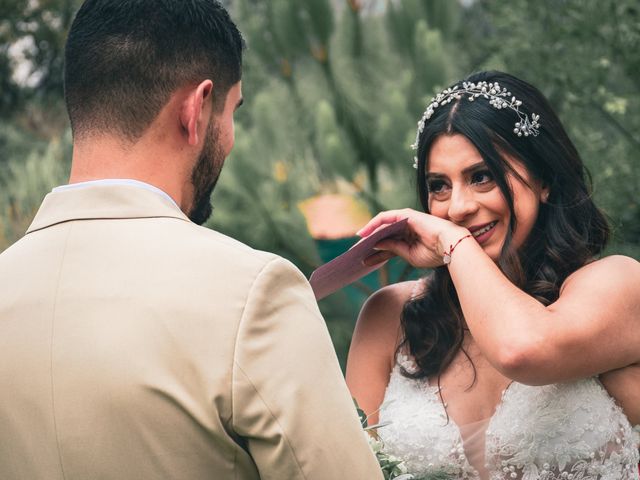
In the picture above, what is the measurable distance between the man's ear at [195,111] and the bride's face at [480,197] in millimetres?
1271

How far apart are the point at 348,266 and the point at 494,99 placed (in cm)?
78

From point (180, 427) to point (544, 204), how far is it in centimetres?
184

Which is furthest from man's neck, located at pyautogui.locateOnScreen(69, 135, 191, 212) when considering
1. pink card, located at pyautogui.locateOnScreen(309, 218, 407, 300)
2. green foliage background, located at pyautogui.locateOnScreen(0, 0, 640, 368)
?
A: green foliage background, located at pyautogui.locateOnScreen(0, 0, 640, 368)

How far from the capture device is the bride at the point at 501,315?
2518 millimetres

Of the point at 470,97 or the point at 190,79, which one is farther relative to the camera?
the point at 470,97

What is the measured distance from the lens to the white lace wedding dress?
2723 millimetres

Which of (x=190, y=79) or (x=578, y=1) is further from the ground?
(x=190, y=79)

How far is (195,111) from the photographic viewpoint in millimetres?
1768

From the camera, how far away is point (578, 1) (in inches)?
216

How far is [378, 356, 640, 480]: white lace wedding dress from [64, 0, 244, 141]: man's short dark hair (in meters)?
1.41

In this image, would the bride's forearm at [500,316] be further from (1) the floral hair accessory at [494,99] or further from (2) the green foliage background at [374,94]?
(2) the green foliage background at [374,94]

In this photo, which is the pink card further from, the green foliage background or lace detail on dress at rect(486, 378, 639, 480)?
the green foliage background

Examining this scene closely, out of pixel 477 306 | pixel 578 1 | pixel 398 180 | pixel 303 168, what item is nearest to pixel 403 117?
pixel 398 180

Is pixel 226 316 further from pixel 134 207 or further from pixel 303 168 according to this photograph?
pixel 303 168
